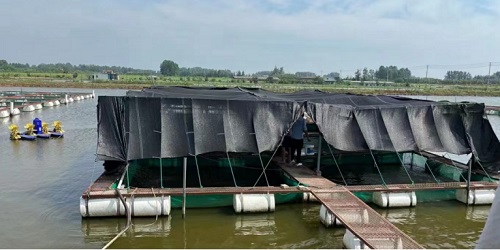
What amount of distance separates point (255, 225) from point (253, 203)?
0.77m

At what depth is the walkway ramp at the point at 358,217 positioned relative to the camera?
770 centimetres

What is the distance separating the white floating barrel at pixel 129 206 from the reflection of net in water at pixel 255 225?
2051 millimetres

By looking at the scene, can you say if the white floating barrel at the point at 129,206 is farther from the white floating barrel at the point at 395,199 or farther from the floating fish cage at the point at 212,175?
the white floating barrel at the point at 395,199

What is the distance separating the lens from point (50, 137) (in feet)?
74.4

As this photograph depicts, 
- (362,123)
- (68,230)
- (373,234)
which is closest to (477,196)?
(362,123)

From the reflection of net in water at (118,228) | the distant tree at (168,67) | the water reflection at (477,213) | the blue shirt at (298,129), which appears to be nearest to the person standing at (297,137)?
the blue shirt at (298,129)

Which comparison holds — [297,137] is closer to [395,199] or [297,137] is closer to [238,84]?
[395,199]

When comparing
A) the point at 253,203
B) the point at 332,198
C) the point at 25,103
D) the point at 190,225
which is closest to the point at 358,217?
the point at 332,198

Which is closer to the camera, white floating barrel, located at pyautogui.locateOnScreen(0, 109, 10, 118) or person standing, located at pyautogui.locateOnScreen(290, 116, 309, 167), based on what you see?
person standing, located at pyautogui.locateOnScreen(290, 116, 309, 167)

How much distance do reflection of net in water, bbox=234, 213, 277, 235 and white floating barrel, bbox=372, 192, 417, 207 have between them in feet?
11.4

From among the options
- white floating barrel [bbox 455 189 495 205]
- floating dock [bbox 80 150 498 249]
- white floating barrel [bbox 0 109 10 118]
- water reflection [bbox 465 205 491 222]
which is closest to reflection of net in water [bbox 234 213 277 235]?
floating dock [bbox 80 150 498 249]

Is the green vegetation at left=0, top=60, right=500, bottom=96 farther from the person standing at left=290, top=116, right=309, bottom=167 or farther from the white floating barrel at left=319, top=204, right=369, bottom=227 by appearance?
the white floating barrel at left=319, top=204, right=369, bottom=227

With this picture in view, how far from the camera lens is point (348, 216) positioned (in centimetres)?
917

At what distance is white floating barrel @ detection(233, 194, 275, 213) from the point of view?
10922mm
